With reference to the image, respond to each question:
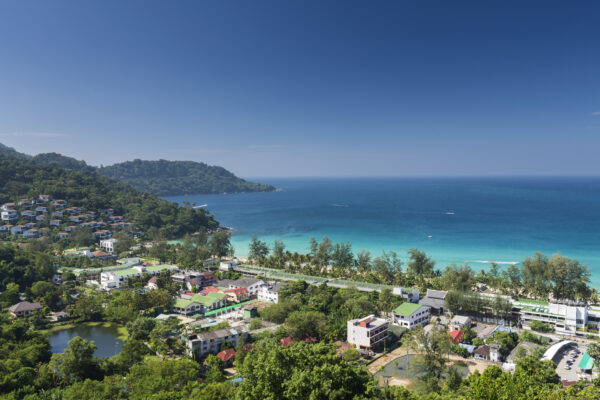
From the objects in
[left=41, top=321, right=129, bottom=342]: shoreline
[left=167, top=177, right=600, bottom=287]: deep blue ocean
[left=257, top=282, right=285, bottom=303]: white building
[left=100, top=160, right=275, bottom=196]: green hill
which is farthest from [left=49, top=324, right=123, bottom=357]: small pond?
[left=100, top=160, right=275, bottom=196]: green hill

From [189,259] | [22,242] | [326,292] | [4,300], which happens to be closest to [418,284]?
[326,292]

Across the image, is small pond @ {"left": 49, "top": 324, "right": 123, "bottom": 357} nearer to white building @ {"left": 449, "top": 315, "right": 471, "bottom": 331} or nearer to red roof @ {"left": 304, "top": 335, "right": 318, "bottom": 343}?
red roof @ {"left": 304, "top": 335, "right": 318, "bottom": 343}

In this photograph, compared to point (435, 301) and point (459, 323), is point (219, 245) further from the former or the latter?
point (459, 323)

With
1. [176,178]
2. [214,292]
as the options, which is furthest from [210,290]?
[176,178]

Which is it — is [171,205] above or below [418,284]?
above

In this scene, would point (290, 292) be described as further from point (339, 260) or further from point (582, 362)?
point (582, 362)

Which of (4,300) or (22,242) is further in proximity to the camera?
(22,242)
